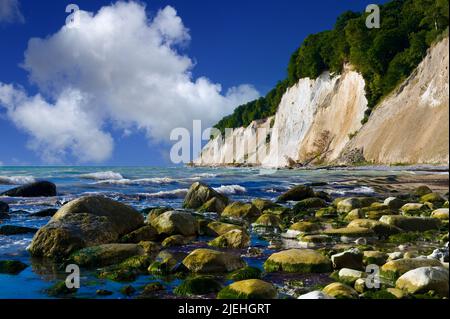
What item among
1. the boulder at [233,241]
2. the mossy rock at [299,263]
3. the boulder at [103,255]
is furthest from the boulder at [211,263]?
the boulder at [233,241]

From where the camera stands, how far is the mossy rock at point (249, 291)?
6.38 metres

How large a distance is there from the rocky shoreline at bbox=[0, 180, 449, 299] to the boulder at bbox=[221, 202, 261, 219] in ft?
0.14

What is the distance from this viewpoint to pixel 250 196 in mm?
26766

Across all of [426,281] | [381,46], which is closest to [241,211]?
[426,281]

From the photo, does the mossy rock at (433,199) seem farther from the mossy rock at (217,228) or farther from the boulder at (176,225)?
the boulder at (176,225)

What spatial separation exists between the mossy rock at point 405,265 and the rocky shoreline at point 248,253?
0.05 feet

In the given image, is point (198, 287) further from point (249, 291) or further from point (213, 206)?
point (213, 206)

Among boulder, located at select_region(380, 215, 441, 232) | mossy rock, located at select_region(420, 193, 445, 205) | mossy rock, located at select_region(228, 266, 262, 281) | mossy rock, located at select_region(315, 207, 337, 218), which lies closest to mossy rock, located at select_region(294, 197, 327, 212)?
mossy rock, located at select_region(315, 207, 337, 218)

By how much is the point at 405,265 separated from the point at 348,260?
1106 mm

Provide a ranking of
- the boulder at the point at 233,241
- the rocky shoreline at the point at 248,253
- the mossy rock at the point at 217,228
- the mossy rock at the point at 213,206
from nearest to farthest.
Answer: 1. the rocky shoreline at the point at 248,253
2. the boulder at the point at 233,241
3. the mossy rock at the point at 217,228
4. the mossy rock at the point at 213,206

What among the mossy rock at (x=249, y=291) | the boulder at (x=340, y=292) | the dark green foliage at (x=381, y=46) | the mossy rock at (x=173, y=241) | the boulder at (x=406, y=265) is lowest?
the mossy rock at (x=173, y=241)

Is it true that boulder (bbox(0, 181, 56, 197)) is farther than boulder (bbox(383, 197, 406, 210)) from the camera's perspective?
Yes

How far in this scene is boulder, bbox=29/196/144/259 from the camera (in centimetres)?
988

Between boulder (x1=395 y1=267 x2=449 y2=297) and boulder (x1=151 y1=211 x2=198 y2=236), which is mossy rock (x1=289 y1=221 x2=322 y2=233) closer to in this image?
boulder (x1=151 y1=211 x2=198 y2=236)
